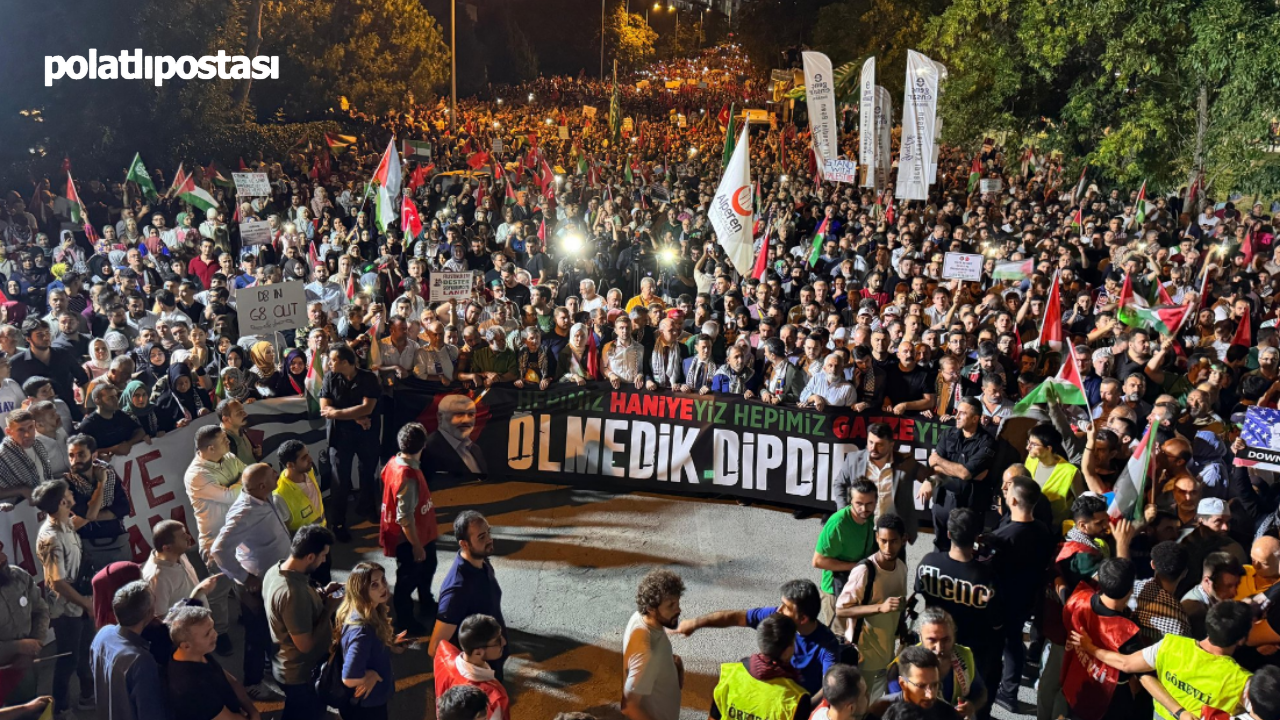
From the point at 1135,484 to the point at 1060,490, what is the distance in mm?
582

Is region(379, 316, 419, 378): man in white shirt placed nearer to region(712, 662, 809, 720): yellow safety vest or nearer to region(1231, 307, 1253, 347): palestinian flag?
region(712, 662, 809, 720): yellow safety vest

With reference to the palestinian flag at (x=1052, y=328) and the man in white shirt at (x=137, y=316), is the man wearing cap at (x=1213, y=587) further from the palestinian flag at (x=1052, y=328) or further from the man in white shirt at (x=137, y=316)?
the man in white shirt at (x=137, y=316)

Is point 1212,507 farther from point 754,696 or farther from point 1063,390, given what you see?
point 754,696

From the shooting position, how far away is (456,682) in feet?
14.7

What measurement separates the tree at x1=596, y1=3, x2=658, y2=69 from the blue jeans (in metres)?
70.9

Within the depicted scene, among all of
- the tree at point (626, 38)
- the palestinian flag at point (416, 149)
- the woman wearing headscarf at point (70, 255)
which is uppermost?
the tree at point (626, 38)

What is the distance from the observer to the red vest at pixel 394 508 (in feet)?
22.0

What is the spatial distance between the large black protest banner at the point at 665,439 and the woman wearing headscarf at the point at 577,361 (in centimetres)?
28

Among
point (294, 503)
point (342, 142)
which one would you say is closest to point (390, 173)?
point (294, 503)

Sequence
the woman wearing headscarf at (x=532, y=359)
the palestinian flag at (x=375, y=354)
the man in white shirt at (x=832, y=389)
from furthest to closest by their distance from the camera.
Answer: the woman wearing headscarf at (x=532, y=359) < the palestinian flag at (x=375, y=354) < the man in white shirt at (x=832, y=389)

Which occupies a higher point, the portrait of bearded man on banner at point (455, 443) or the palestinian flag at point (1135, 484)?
the palestinian flag at point (1135, 484)

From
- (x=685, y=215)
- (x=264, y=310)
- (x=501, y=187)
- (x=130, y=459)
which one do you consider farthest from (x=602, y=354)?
(x=501, y=187)

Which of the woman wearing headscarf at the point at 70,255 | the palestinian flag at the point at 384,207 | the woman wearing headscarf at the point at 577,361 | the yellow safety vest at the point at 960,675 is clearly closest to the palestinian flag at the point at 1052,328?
the woman wearing headscarf at the point at 577,361

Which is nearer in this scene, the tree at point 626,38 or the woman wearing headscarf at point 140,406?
the woman wearing headscarf at point 140,406
